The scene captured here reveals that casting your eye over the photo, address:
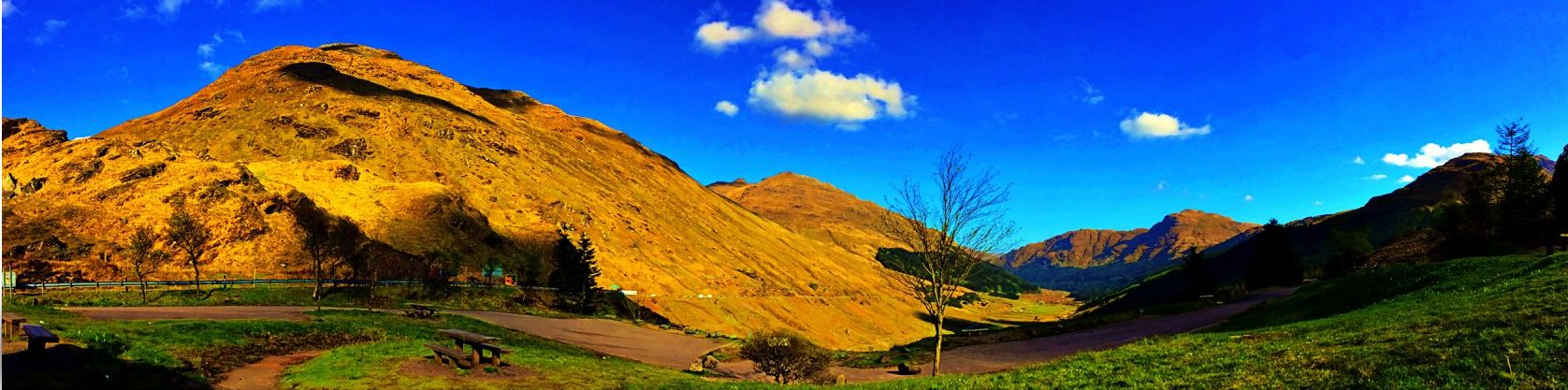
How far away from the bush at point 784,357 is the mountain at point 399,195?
48125mm

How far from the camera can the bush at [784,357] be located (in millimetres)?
27250

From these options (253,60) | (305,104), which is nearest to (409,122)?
(305,104)

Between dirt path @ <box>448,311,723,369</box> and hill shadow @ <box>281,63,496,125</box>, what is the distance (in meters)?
117

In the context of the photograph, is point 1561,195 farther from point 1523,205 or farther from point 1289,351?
point 1289,351

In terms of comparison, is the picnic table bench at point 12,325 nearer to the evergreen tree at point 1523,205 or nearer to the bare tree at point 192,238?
the bare tree at point 192,238

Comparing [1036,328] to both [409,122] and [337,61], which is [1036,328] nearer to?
[409,122]

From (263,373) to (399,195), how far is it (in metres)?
78.4

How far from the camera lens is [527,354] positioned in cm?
2373

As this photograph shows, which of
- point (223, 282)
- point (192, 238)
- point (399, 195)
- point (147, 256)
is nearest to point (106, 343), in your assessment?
point (223, 282)

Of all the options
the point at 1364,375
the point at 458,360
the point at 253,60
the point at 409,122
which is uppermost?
the point at 253,60

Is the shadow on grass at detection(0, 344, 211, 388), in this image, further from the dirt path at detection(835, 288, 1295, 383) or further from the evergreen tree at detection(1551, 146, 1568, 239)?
Answer: the evergreen tree at detection(1551, 146, 1568, 239)

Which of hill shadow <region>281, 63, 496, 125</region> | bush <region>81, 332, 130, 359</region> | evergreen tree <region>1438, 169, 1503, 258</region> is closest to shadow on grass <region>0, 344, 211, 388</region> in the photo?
bush <region>81, 332, 130, 359</region>

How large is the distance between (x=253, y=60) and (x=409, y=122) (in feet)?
219

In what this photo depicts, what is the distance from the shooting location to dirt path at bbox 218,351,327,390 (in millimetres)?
17078
